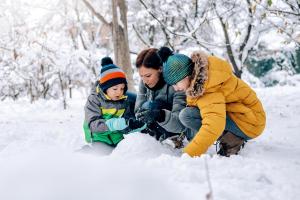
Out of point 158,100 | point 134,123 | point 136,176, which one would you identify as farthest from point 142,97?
point 136,176

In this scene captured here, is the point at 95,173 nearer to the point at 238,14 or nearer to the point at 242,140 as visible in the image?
the point at 242,140

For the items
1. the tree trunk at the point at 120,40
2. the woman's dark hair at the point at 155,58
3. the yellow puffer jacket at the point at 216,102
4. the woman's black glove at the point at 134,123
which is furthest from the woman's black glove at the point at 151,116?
the tree trunk at the point at 120,40

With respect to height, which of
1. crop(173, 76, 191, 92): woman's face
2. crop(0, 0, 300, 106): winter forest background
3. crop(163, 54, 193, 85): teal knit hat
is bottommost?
crop(0, 0, 300, 106): winter forest background

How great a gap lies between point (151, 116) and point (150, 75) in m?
0.40

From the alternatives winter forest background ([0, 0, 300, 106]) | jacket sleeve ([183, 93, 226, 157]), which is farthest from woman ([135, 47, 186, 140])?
winter forest background ([0, 0, 300, 106])

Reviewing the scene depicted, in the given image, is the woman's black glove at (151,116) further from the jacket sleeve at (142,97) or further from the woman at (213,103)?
the jacket sleeve at (142,97)

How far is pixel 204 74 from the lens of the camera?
307cm

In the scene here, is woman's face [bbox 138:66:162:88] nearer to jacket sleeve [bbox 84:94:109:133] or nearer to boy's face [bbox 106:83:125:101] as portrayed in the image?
boy's face [bbox 106:83:125:101]

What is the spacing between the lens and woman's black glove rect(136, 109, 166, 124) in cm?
354

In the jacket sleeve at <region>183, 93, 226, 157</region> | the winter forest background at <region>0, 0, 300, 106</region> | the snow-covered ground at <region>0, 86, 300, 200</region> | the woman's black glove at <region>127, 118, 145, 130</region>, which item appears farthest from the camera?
the winter forest background at <region>0, 0, 300, 106</region>

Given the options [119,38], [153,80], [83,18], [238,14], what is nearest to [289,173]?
[153,80]

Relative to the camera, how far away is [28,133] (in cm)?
661

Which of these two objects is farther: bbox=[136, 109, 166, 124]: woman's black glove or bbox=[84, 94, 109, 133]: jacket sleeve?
bbox=[84, 94, 109, 133]: jacket sleeve

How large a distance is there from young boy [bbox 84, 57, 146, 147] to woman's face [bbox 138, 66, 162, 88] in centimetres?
39
